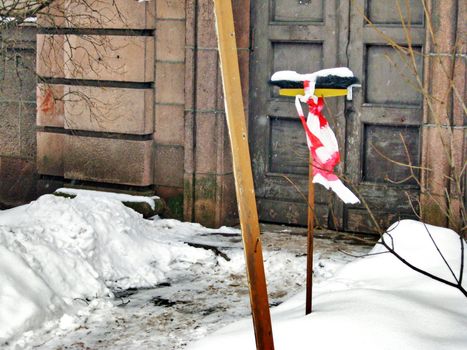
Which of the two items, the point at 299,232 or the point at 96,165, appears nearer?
the point at 299,232

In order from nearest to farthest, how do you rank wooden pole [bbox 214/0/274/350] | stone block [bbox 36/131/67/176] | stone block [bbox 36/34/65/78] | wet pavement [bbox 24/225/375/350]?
wooden pole [bbox 214/0/274/350]
wet pavement [bbox 24/225/375/350]
stone block [bbox 36/34/65/78]
stone block [bbox 36/131/67/176]

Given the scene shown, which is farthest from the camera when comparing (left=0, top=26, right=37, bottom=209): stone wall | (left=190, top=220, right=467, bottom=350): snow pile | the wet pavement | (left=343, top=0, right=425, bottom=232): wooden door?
(left=0, top=26, right=37, bottom=209): stone wall

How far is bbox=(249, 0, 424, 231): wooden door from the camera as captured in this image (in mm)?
8742

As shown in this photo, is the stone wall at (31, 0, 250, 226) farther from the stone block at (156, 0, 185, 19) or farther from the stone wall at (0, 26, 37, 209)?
the stone wall at (0, 26, 37, 209)

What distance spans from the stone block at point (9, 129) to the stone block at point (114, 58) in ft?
4.05

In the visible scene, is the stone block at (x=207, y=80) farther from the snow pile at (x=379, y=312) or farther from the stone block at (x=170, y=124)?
the snow pile at (x=379, y=312)

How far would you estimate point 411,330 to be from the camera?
4.99 metres

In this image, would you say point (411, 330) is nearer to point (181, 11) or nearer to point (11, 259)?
point (11, 259)

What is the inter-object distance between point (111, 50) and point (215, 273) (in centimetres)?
281

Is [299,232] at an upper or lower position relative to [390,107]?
lower

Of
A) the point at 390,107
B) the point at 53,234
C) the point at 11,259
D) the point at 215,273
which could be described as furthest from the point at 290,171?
the point at 11,259

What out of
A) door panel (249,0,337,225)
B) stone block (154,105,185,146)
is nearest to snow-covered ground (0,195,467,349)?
door panel (249,0,337,225)

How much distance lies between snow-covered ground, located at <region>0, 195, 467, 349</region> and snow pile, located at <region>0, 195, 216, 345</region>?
0.01 m

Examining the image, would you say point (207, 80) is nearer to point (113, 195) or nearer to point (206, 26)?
→ point (206, 26)
